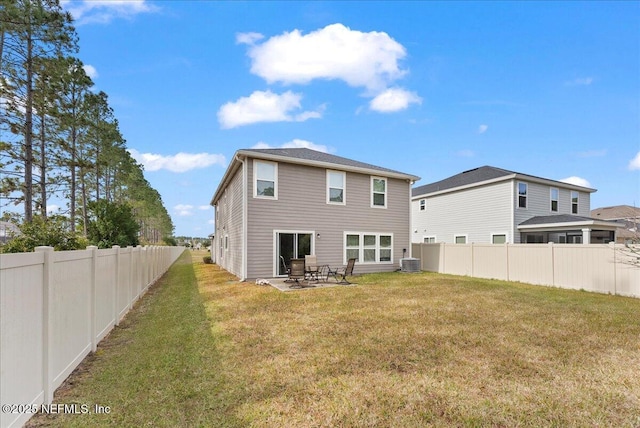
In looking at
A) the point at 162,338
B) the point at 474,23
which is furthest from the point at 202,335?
the point at 474,23

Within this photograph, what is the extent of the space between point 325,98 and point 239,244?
9.50 metres

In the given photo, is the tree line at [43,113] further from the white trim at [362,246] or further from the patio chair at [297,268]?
the white trim at [362,246]

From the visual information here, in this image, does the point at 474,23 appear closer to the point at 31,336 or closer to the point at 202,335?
the point at 202,335

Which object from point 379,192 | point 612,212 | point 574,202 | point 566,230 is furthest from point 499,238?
point 612,212

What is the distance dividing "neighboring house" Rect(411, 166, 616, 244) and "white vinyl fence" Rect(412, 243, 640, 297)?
5.07 metres

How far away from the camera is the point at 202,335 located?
17.8 feet

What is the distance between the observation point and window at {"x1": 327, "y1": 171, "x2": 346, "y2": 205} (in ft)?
46.6

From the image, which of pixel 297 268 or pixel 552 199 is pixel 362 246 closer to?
pixel 297 268

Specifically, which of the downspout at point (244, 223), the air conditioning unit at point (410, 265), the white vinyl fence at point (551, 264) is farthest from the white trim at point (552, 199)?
the downspout at point (244, 223)

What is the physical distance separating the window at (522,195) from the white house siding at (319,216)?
276 inches

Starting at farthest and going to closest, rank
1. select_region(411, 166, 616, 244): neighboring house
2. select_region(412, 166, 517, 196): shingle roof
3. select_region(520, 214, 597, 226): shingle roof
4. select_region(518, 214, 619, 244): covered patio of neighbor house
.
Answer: select_region(412, 166, 517, 196): shingle roof, select_region(411, 166, 616, 244): neighboring house, select_region(520, 214, 597, 226): shingle roof, select_region(518, 214, 619, 244): covered patio of neighbor house

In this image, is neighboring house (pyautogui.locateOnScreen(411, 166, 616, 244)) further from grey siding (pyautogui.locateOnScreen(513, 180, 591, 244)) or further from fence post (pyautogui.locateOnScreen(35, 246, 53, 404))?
fence post (pyautogui.locateOnScreen(35, 246, 53, 404))

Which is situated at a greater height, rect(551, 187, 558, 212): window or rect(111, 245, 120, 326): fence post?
rect(551, 187, 558, 212): window

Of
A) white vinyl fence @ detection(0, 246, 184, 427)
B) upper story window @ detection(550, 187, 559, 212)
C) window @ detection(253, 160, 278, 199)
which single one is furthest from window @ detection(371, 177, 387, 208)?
white vinyl fence @ detection(0, 246, 184, 427)
